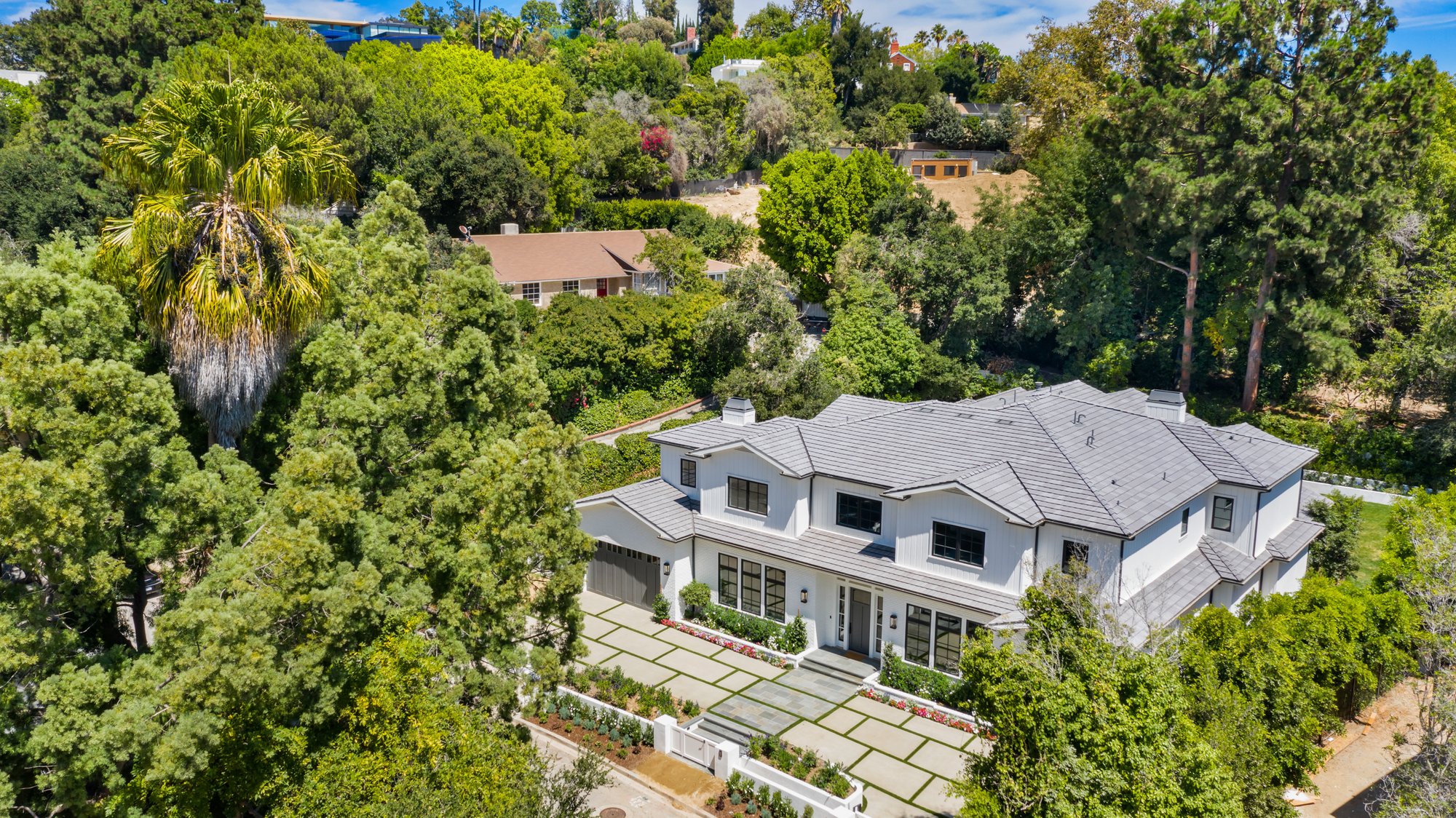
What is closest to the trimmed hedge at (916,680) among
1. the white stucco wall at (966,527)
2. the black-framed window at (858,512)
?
the white stucco wall at (966,527)

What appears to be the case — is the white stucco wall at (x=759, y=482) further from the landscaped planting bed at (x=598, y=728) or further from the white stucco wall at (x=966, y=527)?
the landscaped planting bed at (x=598, y=728)

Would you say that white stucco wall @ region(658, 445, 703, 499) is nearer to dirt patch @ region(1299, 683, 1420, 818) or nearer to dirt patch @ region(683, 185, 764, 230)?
dirt patch @ region(1299, 683, 1420, 818)

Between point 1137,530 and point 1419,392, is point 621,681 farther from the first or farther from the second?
point 1419,392

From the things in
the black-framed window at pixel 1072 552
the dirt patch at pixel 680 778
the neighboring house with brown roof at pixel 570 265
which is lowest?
the dirt patch at pixel 680 778

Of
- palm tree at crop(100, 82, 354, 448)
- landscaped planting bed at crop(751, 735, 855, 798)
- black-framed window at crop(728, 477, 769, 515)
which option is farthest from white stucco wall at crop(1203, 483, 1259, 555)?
palm tree at crop(100, 82, 354, 448)

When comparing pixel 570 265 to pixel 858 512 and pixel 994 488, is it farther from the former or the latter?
pixel 994 488

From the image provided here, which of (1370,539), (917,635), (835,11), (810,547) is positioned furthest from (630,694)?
(835,11)
